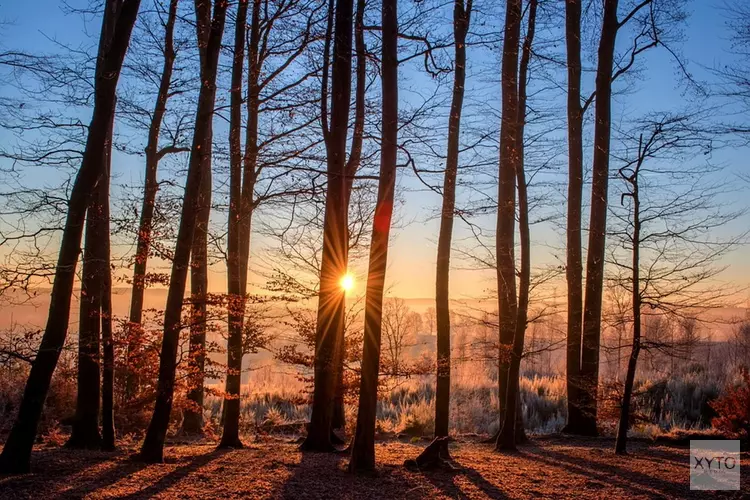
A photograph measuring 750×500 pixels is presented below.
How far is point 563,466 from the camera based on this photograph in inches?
319

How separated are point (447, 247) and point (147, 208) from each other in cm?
527

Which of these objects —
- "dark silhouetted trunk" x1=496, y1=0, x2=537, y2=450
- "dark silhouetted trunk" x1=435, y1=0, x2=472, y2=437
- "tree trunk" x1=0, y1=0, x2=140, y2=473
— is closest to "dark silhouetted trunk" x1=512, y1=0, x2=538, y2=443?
"dark silhouetted trunk" x1=496, y1=0, x2=537, y2=450

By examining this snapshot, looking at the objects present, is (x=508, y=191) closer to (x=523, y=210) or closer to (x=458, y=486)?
(x=523, y=210)

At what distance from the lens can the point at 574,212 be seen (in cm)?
1255

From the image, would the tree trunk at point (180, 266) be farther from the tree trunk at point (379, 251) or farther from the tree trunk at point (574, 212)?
the tree trunk at point (574, 212)

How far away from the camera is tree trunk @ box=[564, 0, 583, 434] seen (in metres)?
12.4

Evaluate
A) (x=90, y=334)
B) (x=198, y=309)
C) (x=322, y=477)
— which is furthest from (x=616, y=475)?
(x=90, y=334)

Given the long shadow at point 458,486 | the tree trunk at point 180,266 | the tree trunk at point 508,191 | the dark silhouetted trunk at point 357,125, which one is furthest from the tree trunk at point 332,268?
the tree trunk at point 508,191

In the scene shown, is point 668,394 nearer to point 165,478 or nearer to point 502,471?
point 502,471

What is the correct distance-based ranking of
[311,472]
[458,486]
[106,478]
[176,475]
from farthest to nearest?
[311,472] → [458,486] → [176,475] → [106,478]

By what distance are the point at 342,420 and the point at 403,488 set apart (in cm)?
661

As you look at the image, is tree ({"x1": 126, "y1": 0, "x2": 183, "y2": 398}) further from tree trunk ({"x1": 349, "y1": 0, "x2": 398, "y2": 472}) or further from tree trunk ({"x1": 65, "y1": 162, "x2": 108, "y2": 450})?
tree trunk ({"x1": 349, "y1": 0, "x2": 398, "y2": 472})

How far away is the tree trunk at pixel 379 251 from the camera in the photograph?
6.93 metres

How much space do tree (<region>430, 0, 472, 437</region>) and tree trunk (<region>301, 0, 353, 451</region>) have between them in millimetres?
1658
